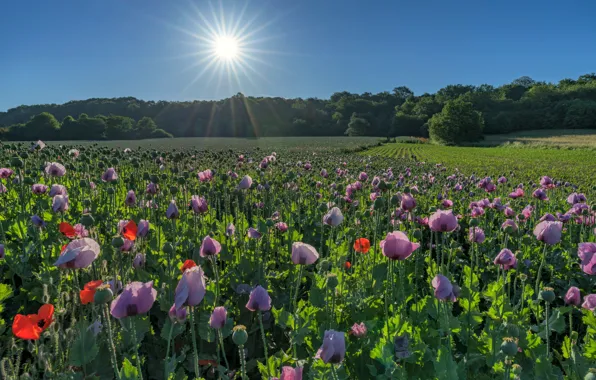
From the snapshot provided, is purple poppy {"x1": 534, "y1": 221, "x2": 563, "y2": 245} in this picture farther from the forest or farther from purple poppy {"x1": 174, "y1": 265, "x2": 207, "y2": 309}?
the forest

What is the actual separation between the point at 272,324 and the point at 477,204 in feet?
10.6

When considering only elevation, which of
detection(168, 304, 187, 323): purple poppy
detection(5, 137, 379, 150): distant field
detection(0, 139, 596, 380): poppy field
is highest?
detection(5, 137, 379, 150): distant field

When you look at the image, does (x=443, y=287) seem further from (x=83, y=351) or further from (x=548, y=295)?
(x=83, y=351)

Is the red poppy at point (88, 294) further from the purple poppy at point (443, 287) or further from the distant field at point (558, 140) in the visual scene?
the distant field at point (558, 140)

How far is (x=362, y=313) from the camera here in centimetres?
269

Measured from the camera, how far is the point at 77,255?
1701mm

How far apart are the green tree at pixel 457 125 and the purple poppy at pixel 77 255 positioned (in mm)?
79569

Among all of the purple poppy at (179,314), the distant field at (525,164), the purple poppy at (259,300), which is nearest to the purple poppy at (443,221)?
the purple poppy at (259,300)

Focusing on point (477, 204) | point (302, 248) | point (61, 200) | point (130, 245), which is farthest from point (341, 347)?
point (477, 204)

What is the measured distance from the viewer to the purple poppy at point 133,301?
1.56m

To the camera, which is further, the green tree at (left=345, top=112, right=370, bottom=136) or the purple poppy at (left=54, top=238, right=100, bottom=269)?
the green tree at (left=345, top=112, right=370, bottom=136)

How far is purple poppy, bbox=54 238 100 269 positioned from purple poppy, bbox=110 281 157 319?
0.29 meters

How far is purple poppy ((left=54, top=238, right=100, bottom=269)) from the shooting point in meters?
1.69

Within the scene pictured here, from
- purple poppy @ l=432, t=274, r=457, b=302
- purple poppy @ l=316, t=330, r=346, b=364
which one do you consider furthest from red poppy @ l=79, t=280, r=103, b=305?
purple poppy @ l=432, t=274, r=457, b=302
